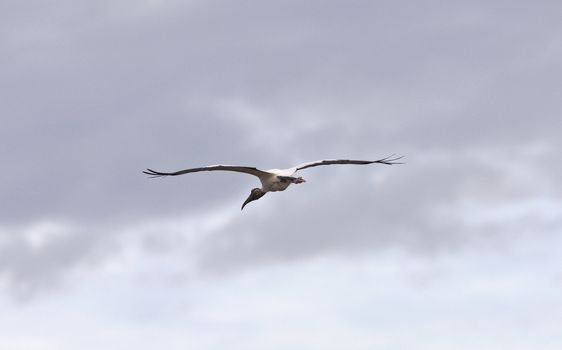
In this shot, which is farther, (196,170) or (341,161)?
(341,161)

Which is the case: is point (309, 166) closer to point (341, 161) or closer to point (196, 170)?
point (341, 161)

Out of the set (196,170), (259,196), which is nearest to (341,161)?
(259,196)

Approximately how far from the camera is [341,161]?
52281 mm

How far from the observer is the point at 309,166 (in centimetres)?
5200

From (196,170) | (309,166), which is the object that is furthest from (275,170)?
(196,170)

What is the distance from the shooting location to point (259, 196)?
54.1m

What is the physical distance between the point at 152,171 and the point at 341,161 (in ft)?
34.5

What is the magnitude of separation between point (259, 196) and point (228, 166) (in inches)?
245

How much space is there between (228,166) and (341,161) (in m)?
6.81

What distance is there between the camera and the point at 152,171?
46.4 metres

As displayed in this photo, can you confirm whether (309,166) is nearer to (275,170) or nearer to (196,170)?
(275,170)

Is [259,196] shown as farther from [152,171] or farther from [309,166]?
[152,171]

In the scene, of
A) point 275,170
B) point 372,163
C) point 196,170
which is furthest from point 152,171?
point 372,163

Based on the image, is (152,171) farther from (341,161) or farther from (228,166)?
(341,161)
